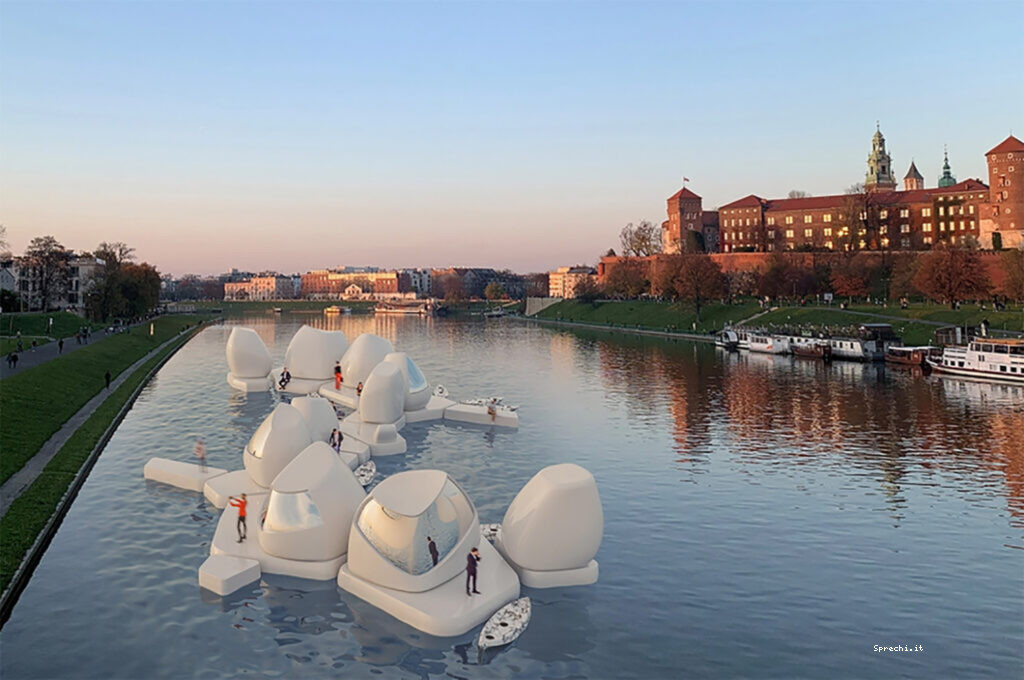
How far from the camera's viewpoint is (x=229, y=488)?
24312 millimetres

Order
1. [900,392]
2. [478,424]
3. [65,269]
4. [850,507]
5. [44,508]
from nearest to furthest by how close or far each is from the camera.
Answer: [44,508] < [850,507] < [478,424] < [900,392] < [65,269]

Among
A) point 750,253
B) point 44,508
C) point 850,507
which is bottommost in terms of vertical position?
point 850,507

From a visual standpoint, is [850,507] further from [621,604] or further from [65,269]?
[65,269]

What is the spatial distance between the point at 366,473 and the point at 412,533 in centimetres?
1146

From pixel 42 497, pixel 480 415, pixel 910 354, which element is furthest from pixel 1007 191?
pixel 42 497

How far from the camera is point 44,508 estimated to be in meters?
21.9

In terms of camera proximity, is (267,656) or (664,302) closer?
(267,656)

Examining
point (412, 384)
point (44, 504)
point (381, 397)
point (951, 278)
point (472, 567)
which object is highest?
point (951, 278)

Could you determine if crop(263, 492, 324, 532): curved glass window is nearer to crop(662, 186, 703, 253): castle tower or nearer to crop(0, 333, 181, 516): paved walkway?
crop(0, 333, 181, 516): paved walkway

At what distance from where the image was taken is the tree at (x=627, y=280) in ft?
463

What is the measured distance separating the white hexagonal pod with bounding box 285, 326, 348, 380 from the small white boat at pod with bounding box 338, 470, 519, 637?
30083 mm

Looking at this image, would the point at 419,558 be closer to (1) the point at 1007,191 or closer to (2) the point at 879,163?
(1) the point at 1007,191

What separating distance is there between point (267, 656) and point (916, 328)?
2872 inches

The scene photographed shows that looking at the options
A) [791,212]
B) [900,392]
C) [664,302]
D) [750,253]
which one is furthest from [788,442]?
[791,212]
